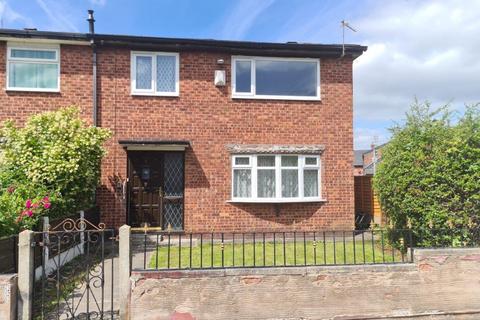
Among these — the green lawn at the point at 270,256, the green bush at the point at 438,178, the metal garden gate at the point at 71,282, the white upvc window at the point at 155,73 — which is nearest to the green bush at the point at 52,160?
the metal garden gate at the point at 71,282

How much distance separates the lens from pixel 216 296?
498 cm

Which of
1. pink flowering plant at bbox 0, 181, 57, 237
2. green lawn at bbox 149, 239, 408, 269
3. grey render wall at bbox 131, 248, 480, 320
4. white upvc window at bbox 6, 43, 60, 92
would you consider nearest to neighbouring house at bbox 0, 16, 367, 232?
white upvc window at bbox 6, 43, 60, 92

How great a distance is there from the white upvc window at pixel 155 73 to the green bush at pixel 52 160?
249cm

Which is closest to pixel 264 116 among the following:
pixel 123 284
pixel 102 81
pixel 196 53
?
pixel 196 53

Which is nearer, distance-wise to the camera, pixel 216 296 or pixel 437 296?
pixel 216 296

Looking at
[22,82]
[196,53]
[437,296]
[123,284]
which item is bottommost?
[437,296]

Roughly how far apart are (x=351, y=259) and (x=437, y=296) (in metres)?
2.17

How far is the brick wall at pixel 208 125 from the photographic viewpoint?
10617 millimetres

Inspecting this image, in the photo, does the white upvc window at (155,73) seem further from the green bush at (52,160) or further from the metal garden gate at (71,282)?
the metal garden gate at (71,282)

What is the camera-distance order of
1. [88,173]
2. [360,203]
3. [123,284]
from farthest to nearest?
1. [360,203]
2. [88,173]
3. [123,284]

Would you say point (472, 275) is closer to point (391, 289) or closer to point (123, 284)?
point (391, 289)

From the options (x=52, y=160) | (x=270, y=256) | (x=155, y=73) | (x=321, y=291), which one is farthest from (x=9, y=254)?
(x=155, y=73)

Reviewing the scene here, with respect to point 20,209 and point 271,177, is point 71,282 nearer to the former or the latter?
point 20,209

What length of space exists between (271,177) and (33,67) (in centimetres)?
751
